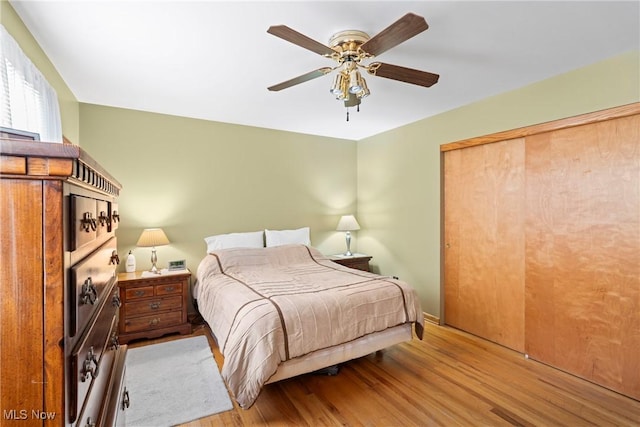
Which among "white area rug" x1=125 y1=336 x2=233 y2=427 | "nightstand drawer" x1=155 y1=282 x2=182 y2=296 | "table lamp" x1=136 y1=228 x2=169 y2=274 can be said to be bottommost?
"white area rug" x1=125 y1=336 x2=233 y2=427

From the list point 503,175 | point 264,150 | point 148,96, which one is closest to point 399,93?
point 503,175

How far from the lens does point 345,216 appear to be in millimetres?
4883

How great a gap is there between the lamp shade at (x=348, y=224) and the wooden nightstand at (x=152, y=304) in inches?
91.0

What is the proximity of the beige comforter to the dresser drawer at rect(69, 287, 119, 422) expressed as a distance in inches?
38.9

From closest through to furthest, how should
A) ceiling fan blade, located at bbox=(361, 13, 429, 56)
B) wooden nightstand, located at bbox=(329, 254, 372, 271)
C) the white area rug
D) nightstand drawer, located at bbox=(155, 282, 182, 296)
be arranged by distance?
ceiling fan blade, located at bbox=(361, 13, 429, 56), the white area rug, nightstand drawer, located at bbox=(155, 282, 182, 296), wooden nightstand, located at bbox=(329, 254, 372, 271)

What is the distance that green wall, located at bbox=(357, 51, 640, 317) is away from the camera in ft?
8.17

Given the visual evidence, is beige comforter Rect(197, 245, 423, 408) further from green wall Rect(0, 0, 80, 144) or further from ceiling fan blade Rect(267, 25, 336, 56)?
green wall Rect(0, 0, 80, 144)

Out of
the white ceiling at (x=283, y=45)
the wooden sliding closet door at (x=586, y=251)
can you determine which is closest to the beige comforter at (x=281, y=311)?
the wooden sliding closet door at (x=586, y=251)

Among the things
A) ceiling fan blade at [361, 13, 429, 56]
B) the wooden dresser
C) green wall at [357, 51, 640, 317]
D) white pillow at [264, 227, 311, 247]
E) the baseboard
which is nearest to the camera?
the wooden dresser

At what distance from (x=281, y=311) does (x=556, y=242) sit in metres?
2.48

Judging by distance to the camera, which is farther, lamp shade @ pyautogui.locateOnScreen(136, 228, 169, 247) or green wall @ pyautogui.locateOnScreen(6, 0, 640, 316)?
lamp shade @ pyautogui.locateOnScreen(136, 228, 169, 247)

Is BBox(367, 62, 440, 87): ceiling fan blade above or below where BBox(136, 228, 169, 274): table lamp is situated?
above

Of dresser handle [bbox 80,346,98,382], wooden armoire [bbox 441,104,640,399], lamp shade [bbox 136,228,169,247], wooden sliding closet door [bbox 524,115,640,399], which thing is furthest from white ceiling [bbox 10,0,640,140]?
dresser handle [bbox 80,346,98,382]

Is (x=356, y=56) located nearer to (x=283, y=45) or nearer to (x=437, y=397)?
(x=283, y=45)
